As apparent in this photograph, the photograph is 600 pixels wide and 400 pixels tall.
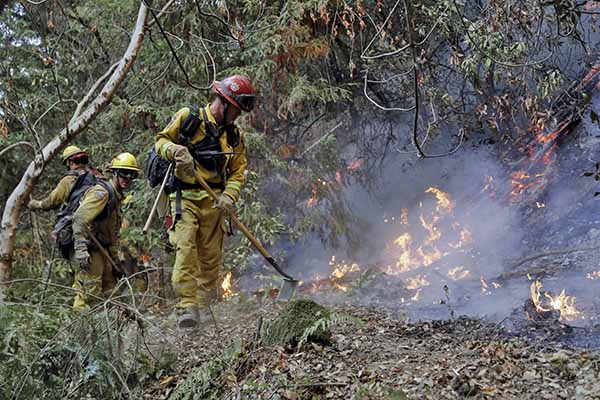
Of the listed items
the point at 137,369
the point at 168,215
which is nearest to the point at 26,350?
the point at 137,369

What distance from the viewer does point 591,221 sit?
8164 millimetres

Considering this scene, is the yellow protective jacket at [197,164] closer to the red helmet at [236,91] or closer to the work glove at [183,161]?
the work glove at [183,161]

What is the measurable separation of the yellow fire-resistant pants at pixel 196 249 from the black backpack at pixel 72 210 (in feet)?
5.40

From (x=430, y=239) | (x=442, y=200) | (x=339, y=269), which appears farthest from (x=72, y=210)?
(x=442, y=200)

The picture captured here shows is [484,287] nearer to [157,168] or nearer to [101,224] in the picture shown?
[157,168]

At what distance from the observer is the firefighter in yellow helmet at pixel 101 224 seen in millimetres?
6820

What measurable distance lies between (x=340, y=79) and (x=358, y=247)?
3545mm

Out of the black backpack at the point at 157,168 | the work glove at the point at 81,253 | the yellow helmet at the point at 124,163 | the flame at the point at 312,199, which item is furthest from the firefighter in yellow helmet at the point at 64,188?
the flame at the point at 312,199

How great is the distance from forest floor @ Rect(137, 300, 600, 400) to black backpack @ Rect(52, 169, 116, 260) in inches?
79.0

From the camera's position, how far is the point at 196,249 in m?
5.93

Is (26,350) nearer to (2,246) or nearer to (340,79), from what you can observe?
(2,246)

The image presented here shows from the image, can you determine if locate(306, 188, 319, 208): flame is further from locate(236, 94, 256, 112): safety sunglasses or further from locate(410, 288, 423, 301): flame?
locate(236, 94, 256, 112): safety sunglasses

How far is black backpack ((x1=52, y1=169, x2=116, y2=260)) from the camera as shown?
706cm

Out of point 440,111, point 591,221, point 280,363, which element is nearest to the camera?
point 280,363
